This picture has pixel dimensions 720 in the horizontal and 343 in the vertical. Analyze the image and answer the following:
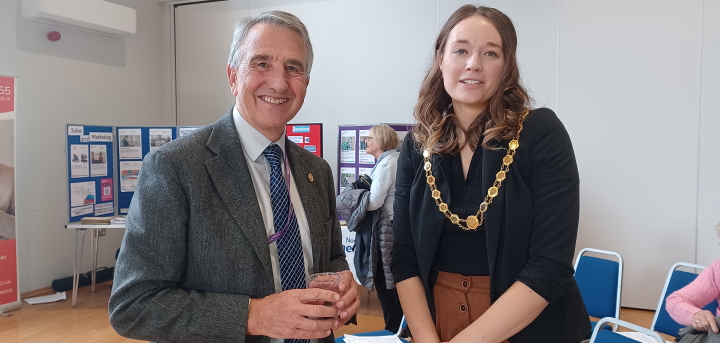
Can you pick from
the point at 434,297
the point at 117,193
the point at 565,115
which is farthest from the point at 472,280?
the point at 117,193

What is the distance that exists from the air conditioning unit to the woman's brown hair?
538 centimetres

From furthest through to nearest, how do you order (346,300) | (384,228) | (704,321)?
(384,228) < (704,321) < (346,300)

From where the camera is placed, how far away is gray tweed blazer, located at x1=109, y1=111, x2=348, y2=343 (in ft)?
3.67

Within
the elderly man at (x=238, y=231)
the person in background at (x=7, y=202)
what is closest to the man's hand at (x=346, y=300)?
the elderly man at (x=238, y=231)

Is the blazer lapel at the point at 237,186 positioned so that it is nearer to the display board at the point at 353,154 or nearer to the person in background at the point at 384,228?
the person in background at the point at 384,228

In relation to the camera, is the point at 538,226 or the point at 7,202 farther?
the point at 7,202

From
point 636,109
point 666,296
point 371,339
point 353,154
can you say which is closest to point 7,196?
point 353,154

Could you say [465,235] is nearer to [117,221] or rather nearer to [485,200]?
[485,200]

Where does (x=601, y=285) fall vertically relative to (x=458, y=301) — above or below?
below

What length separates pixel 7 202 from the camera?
4.82 m

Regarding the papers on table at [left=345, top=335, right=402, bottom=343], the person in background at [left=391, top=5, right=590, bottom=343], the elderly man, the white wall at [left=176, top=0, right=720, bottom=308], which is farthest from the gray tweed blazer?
the white wall at [left=176, top=0, right=720, bottom=308]

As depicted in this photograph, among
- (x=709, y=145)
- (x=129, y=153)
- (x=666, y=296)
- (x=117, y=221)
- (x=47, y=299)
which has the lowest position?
(x=47, y=299)

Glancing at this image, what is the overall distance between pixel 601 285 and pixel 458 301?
1900 millimetres

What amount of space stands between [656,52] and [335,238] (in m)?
4.61
